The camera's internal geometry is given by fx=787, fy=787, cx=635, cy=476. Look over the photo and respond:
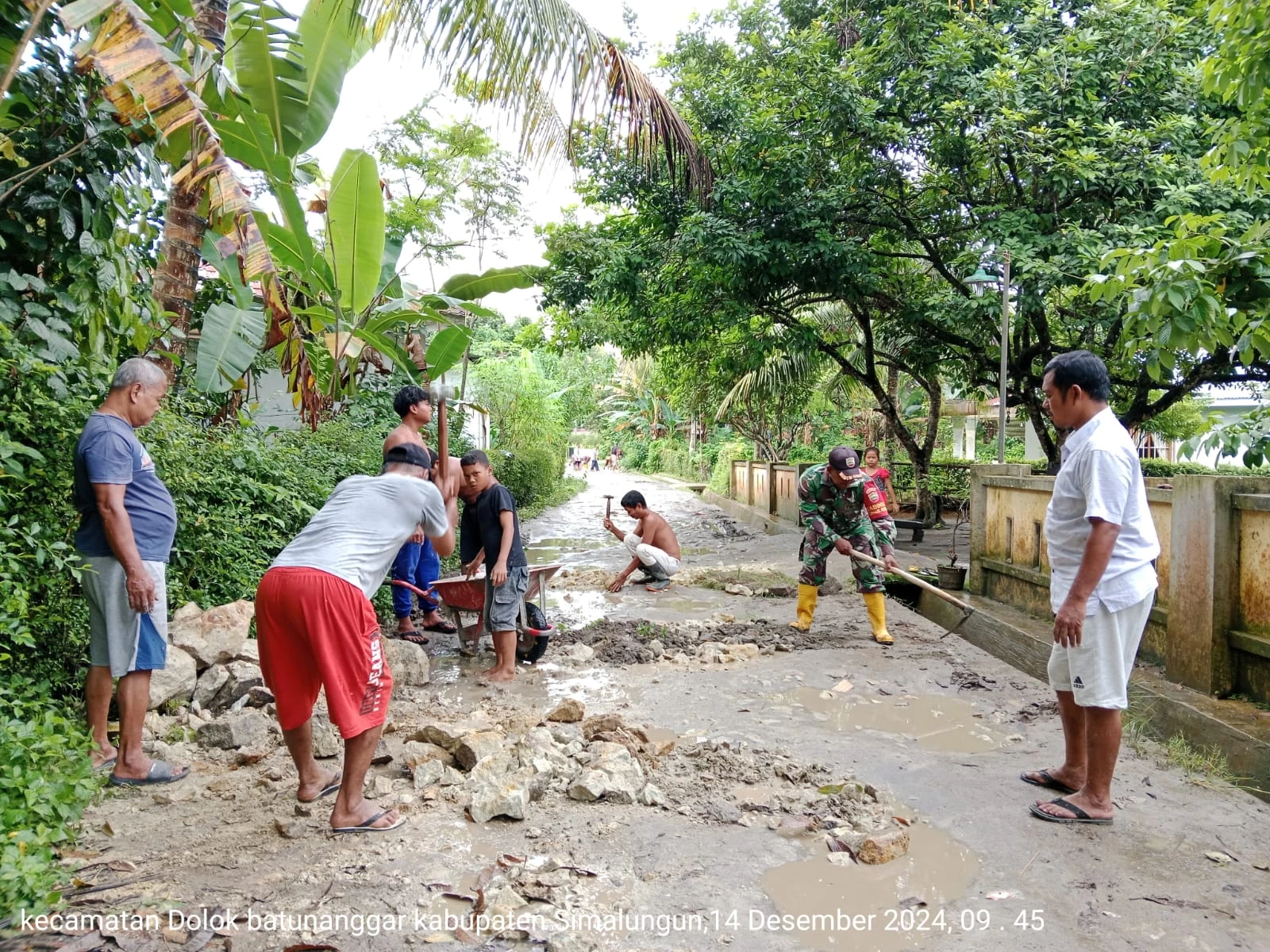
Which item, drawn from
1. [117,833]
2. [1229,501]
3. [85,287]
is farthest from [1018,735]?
[85,287]

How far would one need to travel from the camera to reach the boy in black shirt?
18.2 ft

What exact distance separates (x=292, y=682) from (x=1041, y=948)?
281 cm

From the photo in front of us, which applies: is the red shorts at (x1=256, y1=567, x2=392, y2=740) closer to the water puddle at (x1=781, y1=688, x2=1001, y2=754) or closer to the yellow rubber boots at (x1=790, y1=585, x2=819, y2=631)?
the water puddle at (x1=781, y1=688, x2=1001, y2=754)

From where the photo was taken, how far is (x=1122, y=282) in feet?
13.4

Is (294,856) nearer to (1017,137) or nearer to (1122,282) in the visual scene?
(1122,282)

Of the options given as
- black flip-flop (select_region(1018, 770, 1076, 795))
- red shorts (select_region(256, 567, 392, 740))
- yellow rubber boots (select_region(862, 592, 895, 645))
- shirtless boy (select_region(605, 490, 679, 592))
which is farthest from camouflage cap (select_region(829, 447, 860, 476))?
red shorts (select_region(256, 567, 392, 740))

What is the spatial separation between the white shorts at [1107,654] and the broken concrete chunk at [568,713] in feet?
8.18

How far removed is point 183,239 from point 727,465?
2056 centimetres

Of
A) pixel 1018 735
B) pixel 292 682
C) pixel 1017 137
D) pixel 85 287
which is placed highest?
pixel 1017 137

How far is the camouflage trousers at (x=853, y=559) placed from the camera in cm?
679

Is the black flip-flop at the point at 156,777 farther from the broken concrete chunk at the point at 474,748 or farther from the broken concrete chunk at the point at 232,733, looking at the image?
the broken concrete chunk at the point at 474,748

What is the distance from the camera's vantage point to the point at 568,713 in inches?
174

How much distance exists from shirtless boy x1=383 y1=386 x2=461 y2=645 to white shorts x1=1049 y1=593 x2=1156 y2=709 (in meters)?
3.34

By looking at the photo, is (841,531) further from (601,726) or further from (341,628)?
(341,628)
